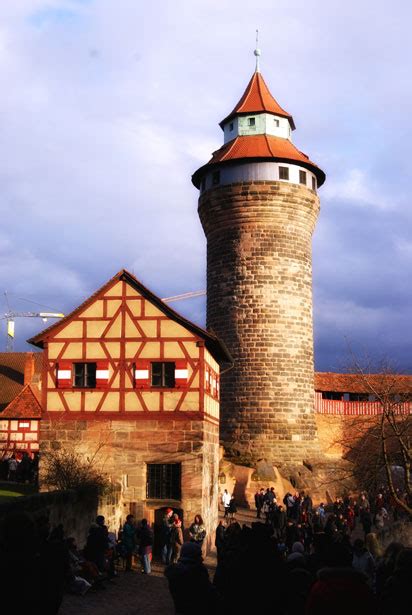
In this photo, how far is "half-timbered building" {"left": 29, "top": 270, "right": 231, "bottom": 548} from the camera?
2131 cm

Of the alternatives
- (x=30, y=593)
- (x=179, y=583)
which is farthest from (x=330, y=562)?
(x=30, y=593)

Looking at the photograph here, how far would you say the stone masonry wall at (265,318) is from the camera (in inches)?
1259

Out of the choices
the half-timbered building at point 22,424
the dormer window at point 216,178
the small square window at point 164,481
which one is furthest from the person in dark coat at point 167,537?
the half-timbered building at point 22,424

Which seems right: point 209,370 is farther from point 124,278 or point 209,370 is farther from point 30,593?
point 30,593

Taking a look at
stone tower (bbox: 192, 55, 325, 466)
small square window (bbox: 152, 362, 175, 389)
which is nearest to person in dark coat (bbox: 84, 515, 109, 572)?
small square window (bbox: 152, 362, 175, 389)

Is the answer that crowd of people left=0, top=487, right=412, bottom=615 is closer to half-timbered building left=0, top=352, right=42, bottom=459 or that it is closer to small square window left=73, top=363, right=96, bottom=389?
small square window left=73, top=363, right=96, bottom=389

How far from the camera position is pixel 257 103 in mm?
35531

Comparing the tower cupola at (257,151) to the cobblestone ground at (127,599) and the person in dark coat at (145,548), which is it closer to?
the person in dark coat at (145,548)

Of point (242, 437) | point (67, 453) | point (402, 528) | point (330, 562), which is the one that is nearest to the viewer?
point (330, 562)

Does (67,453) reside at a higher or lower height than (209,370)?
lower

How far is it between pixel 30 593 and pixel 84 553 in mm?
11728

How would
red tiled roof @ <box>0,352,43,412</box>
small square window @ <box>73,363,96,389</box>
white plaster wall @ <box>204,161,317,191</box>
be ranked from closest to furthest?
small square window @ <box>73,363,96,389</box>, white plaster wall @ <box>204,161,317,191</box>, red tiled roof @ <box>0,352,43,412</box>

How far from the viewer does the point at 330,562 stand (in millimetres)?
5703

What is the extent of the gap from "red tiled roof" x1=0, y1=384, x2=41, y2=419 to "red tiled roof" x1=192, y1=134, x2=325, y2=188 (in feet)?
41.7
